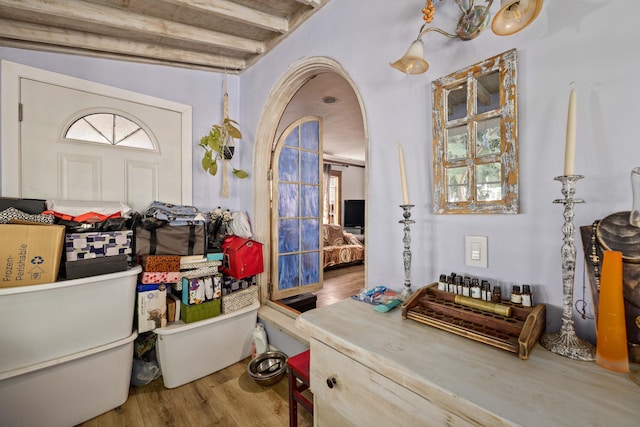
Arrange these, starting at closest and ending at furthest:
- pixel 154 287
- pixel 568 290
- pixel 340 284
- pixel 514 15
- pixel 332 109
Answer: pixel 568 290
pixel 514 15
pixel 154 287
pixel 332 109
pixel 340 284

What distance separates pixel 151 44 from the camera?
2119 millimetres

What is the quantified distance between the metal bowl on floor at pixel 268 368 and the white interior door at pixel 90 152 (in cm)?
142

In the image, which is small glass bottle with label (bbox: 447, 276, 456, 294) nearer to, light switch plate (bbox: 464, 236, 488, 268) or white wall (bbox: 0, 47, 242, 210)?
light switch plate (bbox: 464, 236, 488, 268)

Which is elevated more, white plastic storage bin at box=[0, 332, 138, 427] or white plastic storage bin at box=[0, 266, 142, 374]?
white plastic storage bin at box=[0, 266, 142, 374]

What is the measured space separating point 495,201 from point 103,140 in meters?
2.55

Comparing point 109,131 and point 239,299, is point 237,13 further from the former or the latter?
point 239,299

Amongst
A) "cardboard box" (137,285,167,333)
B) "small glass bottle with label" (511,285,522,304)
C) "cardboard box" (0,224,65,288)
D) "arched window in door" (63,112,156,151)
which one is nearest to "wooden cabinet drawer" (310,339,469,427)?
"small glass bottle with label" (511,285,522,304)

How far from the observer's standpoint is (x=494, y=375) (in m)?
0.68

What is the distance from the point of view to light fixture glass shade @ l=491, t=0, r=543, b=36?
84cm

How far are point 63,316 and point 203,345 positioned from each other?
0.83 m

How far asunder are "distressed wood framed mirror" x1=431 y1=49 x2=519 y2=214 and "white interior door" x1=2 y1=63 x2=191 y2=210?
208 cm

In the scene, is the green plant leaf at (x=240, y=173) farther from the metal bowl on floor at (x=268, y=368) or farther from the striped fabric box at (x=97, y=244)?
the metal bowl on floor at (x=268, y=368)

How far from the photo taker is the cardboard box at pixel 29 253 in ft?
4.47

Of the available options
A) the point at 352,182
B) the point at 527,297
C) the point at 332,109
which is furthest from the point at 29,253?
the point at 352,182
